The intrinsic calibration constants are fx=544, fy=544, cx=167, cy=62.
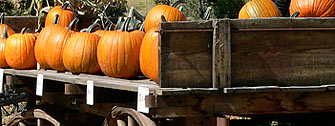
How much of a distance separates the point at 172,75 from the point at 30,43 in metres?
2.84

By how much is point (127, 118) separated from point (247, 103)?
1242 mm

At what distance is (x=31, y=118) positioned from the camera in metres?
Answer: 5.95

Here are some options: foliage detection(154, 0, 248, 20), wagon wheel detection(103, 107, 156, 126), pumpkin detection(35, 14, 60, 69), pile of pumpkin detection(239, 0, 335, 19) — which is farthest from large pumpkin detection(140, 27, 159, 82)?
foliage detection(154, 0, 248, 20)

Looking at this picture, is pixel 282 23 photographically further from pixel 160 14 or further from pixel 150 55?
pixel 160 14

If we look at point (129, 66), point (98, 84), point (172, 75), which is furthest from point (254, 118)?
point (172, 75)

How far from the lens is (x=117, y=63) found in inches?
160

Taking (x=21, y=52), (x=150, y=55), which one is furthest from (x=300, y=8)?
(x=21, y=52)

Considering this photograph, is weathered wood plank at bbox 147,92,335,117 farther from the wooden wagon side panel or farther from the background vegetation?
the background vegetation

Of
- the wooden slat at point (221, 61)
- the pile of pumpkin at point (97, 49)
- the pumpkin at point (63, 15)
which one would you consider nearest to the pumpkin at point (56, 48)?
the pile of pumpkin at point (97, 49)

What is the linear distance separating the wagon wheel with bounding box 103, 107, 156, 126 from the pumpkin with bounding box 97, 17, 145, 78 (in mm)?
297

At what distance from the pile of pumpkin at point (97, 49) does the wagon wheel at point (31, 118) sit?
491 millimetres

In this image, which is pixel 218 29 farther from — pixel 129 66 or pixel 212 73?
pixel 129 66

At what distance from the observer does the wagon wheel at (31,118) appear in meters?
5.41

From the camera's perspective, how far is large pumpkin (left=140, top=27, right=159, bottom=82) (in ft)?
11.6
